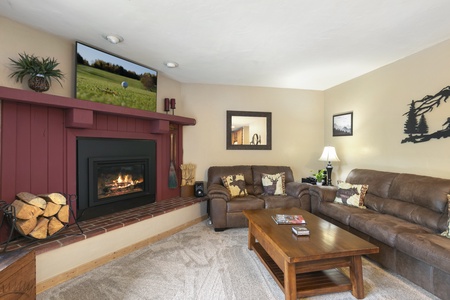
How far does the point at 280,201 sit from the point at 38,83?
10.9ft

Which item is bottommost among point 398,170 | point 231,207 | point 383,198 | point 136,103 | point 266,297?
point 266,297

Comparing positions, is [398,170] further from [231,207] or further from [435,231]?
[231,207]

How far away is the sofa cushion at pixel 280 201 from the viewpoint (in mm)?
3455

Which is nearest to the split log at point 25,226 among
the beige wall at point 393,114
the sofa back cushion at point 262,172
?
the sofa back cushion at point 262,172

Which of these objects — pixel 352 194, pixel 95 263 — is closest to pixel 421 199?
pixel 352 194

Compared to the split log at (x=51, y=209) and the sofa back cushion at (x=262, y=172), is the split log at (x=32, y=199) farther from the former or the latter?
the sofa back cushion at (x=262, y=172)

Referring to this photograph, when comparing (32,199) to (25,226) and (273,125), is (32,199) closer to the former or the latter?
(25,226)

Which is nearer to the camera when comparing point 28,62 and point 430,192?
point 28,62

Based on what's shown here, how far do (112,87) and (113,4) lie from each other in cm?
119

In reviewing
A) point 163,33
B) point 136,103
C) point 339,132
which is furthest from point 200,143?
point 339,132

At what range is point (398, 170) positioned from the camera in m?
3.12

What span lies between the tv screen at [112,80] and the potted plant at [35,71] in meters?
0.30

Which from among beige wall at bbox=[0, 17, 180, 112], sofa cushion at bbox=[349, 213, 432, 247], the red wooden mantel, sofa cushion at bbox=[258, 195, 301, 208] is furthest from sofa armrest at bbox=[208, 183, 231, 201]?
beige wall at bbox=[0, 17, 180, 112]

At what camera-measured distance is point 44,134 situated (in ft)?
7.82
